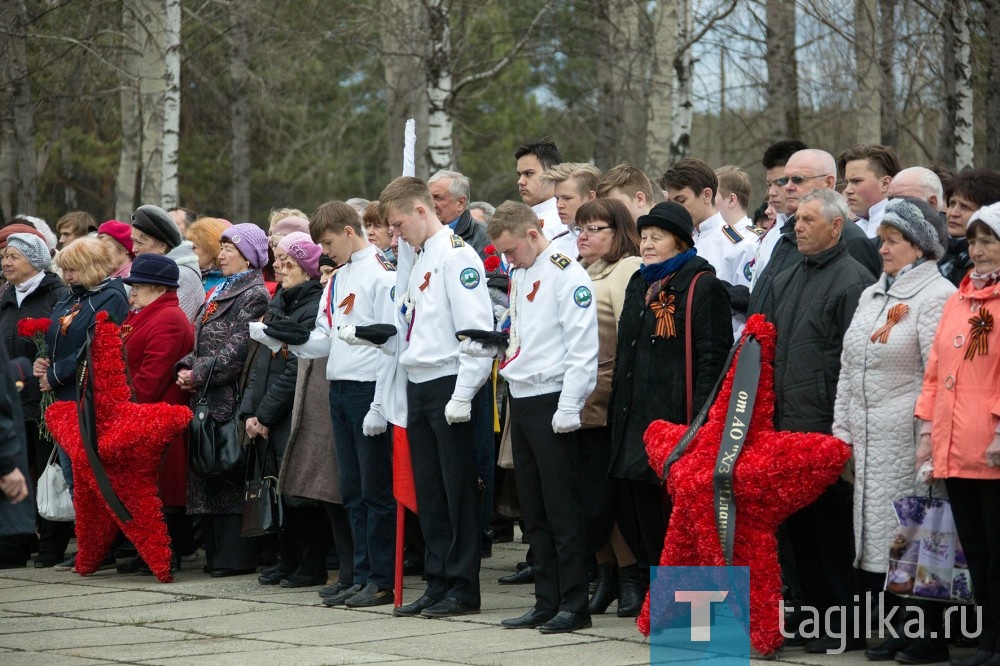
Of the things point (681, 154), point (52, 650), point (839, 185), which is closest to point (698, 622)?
point (52, 650)

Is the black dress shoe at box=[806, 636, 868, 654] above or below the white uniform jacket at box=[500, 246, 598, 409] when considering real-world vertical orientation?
below

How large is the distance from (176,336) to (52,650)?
293 centimetres

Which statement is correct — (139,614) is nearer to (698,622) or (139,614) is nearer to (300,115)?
(698,622)

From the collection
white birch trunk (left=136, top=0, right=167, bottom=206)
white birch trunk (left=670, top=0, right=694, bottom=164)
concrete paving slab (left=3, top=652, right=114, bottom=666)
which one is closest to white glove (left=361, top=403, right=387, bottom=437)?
concrete paving slab (left=3, top=652, right=114, bottom=666)

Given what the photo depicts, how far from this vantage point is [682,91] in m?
16.5

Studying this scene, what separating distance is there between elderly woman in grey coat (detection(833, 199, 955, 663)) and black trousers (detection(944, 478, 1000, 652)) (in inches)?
11.0

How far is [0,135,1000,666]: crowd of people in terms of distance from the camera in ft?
21.2

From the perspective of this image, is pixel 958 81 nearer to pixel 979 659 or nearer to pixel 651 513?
pixel 651 513

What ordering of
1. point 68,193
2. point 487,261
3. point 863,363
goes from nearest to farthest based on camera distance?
point 863,363, point 487,261, point 68,193

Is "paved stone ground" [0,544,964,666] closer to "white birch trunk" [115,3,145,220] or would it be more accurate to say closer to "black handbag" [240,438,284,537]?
"black handbag" [240,438,284,537]

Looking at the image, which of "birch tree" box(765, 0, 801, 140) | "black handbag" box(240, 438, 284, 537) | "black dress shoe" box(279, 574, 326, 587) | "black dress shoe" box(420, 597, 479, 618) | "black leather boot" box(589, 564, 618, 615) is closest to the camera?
"black dress shoe" box(420, 597, 479, 618)

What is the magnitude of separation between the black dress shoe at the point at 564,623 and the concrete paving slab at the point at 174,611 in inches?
72.2

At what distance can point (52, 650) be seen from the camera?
717 cm

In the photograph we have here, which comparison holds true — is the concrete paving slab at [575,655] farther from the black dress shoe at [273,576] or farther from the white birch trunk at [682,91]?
the white birch trunk at [682,91]
